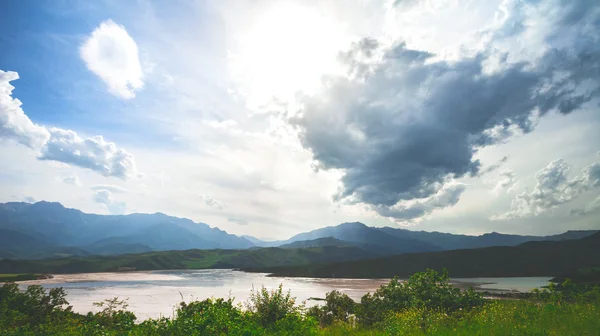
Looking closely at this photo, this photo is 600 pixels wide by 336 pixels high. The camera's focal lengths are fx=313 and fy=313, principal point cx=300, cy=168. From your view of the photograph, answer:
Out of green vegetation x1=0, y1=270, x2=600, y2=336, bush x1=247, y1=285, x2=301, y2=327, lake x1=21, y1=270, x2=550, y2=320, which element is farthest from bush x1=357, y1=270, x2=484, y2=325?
lake x1=21, y1=270, x2=550, y2=320

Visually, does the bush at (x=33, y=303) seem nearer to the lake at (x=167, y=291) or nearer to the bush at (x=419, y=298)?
the bush at (x=419, y=298)

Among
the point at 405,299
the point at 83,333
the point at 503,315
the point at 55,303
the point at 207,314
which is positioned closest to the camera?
the point at 83,333

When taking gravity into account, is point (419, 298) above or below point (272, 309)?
below

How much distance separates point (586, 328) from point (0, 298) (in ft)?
126

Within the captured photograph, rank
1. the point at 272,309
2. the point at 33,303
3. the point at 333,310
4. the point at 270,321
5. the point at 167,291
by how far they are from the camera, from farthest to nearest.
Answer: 1. the point at 167,291
2. the point at 333,310
3. the point at 33,303
4. the point at 272,309
5. the point at 270,321

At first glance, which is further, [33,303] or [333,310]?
[333,310]

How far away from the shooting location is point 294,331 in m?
15.6

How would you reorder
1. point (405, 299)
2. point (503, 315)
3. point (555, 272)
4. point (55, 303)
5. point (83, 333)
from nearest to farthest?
point (83, 333) → point (503, 315) → point (55, 303) → point (405, 299) → point (555, 272)

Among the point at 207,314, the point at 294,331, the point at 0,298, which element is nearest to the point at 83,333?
the point at 207,314

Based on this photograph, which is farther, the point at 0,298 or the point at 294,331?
the point at 0,298

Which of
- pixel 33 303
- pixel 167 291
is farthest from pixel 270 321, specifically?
pixel 167 291

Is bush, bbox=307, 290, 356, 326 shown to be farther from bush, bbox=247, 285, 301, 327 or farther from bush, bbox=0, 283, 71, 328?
bush, bbox=0, 283, 71, 328

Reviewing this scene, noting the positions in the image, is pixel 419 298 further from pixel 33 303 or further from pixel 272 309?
pixel 33 303

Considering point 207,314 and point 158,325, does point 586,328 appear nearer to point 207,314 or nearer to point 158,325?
point 207,314
